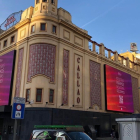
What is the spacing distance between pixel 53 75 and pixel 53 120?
18.1 feet

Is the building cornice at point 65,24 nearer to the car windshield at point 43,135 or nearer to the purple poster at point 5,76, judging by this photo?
the purple poster at point 5,76

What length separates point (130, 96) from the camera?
3600 cm

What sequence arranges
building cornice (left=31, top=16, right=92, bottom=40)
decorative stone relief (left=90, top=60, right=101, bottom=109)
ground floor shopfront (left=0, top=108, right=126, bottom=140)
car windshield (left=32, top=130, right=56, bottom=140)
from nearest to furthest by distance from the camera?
car windshield (left=32, top=130, right=56, bottom=140) → ground floor shopfront (left=0, top=108, right=126, bottom=140) → building cornice (left=31, top=16, right=92, bottom=40) → decorative stone relief (left=90, top=60, right=101, bottom=109)

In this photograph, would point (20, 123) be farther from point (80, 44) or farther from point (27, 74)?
point (80, 44)

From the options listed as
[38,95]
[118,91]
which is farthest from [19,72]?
[118,91]

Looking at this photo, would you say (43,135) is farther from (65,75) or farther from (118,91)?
(118,91)

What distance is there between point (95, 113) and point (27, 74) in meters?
11.6

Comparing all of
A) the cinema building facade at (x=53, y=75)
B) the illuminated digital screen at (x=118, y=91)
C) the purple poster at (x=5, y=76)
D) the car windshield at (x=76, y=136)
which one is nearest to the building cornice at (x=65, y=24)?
the cinema building facade at (x=53, y=75)

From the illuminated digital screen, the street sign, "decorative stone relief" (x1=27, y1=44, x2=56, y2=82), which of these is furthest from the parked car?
the illuminated digital screen

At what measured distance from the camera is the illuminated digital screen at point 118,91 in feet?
103

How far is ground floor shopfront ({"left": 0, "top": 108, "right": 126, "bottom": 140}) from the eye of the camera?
21.4 metres

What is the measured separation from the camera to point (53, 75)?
23562 mm

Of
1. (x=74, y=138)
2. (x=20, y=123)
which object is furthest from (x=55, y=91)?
(x=74, y=138)

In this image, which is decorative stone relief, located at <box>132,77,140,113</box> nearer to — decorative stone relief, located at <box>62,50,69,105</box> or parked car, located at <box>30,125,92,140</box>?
Result: decorative stone relief, located at <box>62,50,69,105</box>
